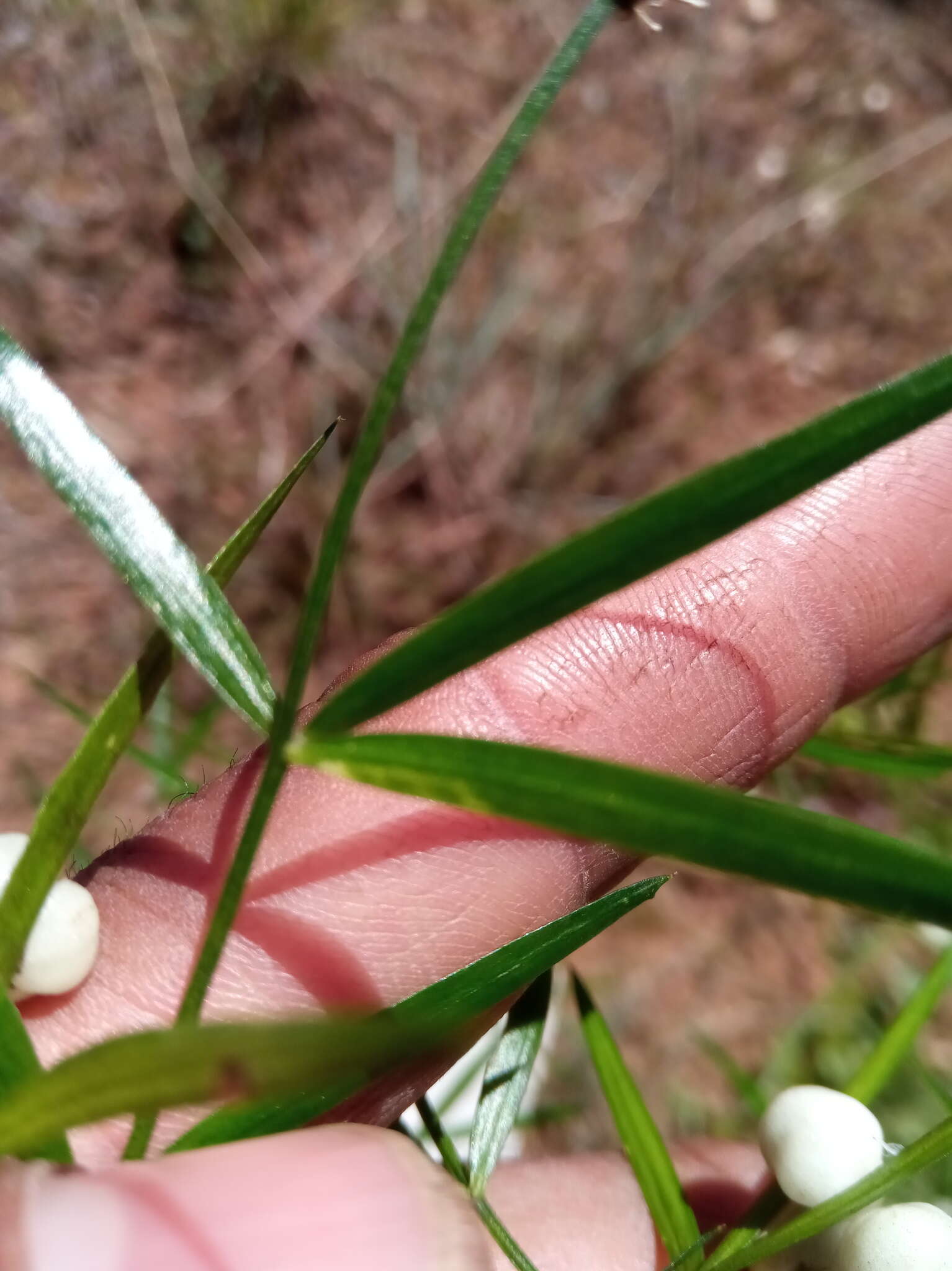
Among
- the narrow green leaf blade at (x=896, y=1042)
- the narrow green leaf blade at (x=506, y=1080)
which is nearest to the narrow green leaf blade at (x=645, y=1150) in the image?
the narrow green leaf blade at (x=506, y=1080)

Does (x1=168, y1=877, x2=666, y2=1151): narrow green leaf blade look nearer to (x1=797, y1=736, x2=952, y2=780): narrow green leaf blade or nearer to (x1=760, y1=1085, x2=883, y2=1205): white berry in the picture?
(x1=760, y1=1085, x2=883, y2=1205): white berry

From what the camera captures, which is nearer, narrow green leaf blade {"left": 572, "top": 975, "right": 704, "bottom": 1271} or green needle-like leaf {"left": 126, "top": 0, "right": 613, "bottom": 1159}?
green needle-like leaf {"left": 126, "top": 0, "right": 613, "bottom": 1159}

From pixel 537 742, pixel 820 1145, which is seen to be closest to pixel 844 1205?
pixel 820 1145

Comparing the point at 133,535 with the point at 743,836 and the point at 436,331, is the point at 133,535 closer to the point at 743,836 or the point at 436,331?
the point at 743,836

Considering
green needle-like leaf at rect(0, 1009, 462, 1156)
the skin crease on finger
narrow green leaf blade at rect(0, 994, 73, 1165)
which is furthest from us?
the skin crease on finger

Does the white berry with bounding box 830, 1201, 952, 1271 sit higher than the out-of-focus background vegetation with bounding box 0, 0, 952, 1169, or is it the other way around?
the out-of-focus background vegetation with bounding box 0, 0, 952, 1169

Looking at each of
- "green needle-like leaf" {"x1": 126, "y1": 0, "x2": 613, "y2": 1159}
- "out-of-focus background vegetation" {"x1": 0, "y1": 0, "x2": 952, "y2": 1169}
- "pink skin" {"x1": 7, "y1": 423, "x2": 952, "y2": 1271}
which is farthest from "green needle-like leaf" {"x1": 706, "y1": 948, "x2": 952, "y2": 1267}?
"out-of-focus background vegetation" {"x1": 0, "y1": 0, "x2": 952, "y2": 1169}
